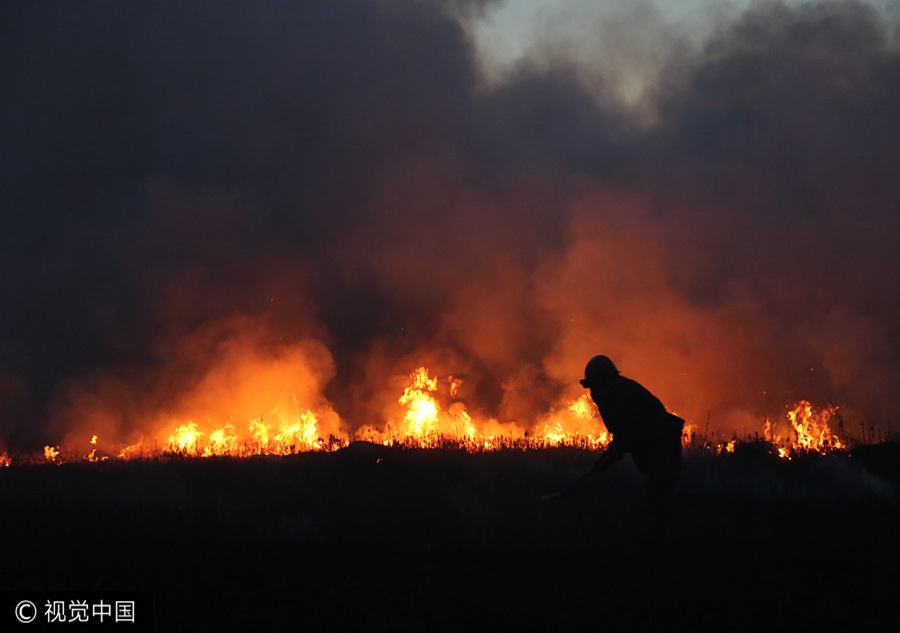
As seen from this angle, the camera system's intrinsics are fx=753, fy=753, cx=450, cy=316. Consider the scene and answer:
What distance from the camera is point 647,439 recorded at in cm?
861

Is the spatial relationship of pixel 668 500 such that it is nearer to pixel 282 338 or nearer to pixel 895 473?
pixel 895 473

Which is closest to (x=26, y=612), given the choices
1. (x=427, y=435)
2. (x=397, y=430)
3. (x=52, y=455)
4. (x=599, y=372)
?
(x=599, y=372)

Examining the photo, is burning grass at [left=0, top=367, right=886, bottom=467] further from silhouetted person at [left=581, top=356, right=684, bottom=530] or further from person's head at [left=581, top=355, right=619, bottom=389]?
silhouetted person at [left=581, top=356, right=684, bottom=530]

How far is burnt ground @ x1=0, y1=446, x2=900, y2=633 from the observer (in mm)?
7332

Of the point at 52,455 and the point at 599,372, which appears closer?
the point at 599,372

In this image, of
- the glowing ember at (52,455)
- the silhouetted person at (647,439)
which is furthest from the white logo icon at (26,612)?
the glowing ember at (52,455)

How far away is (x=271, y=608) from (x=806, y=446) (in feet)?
41.2

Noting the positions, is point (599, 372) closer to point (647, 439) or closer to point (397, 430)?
point (647, 439)

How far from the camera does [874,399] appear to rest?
23.1m

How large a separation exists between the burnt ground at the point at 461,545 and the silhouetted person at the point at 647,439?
0.63 meters

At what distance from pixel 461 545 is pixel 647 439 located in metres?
2.61

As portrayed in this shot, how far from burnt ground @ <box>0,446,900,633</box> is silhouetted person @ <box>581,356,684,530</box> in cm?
63

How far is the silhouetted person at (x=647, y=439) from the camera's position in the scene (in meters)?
8.62

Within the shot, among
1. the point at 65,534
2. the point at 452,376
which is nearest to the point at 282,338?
the point at 452,376
